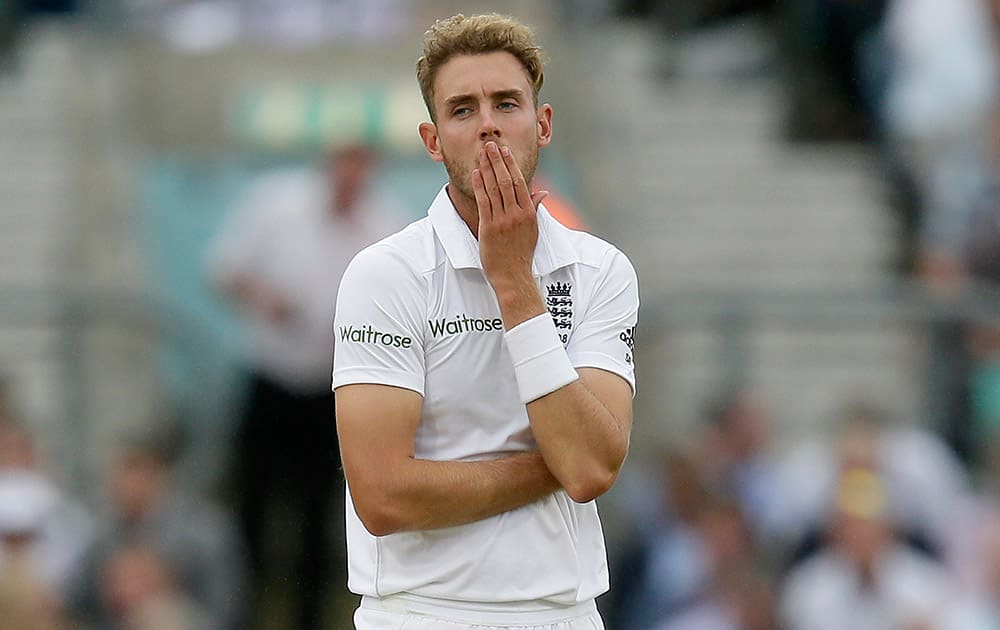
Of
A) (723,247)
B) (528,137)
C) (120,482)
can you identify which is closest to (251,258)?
(120,482)

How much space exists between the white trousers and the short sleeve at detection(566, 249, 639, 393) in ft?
1.70

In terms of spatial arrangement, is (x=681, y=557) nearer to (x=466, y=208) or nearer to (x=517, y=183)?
(x=466, y=208)

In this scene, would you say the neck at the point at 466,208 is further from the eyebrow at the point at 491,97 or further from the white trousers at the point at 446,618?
the white trousers at the point at 446,618

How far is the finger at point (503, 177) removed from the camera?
383 centimetres

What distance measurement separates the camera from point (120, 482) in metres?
8.63

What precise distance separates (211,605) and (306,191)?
6.30ft

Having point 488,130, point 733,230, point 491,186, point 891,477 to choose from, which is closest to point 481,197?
point 491,186

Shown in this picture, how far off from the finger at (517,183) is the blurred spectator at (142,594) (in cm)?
495

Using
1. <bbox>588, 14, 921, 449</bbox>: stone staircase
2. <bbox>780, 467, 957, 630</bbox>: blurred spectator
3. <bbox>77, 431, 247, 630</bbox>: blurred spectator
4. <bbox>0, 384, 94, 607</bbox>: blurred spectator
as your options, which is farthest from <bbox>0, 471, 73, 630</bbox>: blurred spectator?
<bbox>780, 467, 957, 630</bbox>: blurred spectator

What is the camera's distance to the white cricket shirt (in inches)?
153

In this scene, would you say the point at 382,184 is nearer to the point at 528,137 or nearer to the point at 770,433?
the point at 770,433

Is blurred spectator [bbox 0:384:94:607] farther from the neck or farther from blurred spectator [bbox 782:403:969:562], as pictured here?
the neck

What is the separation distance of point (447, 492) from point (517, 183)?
2.06 ft

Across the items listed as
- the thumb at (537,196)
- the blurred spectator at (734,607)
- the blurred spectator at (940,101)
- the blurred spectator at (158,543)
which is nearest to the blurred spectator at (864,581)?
the blurred spectator at (734,607)
